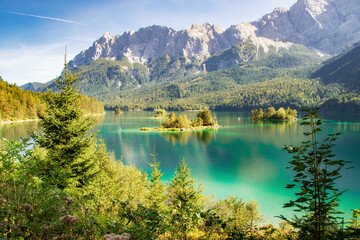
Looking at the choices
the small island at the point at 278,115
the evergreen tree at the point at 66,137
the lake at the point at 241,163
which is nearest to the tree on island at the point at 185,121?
the lake at the point at 241,163

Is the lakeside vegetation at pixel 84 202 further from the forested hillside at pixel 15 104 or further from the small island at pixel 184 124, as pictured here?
the forested hillside at pixel 15 104

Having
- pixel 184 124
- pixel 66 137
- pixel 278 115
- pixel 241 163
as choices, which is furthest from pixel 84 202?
pixel 278 115

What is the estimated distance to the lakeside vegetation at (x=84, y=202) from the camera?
3453mm

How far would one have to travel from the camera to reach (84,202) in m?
4.16

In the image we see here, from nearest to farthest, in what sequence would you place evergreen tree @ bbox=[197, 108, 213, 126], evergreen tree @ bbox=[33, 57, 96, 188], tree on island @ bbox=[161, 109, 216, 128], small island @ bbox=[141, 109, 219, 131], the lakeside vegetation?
the lakeside vegetation
evergreen tree @ bbox=[33, 57, 96, 188]
small island @ bbox=[141, 109, 219, 131]
tree on island @ bbox=[161, 109, 216, 128]
evergreen tree @ bbox=[197, 108, 213, 126]

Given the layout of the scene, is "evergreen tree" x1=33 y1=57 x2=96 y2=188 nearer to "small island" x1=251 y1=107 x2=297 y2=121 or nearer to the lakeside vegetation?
the lakeside vegetation

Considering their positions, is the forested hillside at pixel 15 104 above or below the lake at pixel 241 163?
above

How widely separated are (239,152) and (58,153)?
3768 cm

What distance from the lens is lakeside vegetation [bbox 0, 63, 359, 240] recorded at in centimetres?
345

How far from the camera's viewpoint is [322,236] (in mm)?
3566

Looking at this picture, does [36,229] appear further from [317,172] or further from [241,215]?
[241,215]

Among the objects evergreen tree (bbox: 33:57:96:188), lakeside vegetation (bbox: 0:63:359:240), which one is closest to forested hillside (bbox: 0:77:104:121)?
evergreen tree (bbox: 33:57:96:188)

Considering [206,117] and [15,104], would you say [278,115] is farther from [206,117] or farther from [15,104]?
[15,104]

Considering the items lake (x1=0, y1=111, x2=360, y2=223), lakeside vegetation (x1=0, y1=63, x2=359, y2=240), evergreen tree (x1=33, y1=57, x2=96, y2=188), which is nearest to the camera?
lakeside vegetation (x1=0, y1=63, x2=359, y2=240)
